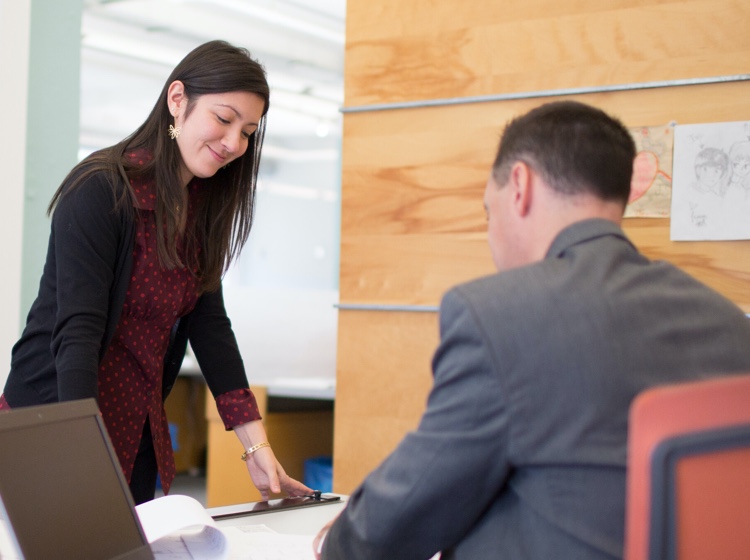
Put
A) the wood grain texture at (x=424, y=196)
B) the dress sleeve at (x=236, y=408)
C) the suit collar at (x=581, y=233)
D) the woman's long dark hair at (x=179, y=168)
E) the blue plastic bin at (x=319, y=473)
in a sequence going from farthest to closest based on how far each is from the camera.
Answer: the blue plastic bin at (x=319, y=473) → the wood grain texture at (x=424, y=196) → the dress sleeve at (x=236, y=408) → the woman's long dark hair at (x=179, y=168) → the suit collar at (x=581, y=233)

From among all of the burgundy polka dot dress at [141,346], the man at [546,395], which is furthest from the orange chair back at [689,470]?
the burgundy polka dot dress at [141,346]

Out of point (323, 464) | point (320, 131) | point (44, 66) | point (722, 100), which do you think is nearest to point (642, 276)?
point (722, 100)

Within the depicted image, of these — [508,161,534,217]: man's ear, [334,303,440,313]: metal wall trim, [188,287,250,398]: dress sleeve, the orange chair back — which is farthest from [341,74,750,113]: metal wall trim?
the orange chair back

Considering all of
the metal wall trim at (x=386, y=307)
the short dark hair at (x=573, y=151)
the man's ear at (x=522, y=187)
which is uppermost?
the short dark hair at (x=573, y=151)

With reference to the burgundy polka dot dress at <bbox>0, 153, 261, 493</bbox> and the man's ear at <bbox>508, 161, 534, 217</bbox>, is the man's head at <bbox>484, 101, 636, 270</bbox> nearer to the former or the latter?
the man's ear at <bbox>508, 161, 534, 217</bbox>

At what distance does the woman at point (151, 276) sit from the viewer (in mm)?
1517

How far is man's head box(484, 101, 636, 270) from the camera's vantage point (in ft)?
3.30

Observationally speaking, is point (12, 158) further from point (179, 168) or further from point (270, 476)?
point (270, 476)

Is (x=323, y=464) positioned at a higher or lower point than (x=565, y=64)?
lower

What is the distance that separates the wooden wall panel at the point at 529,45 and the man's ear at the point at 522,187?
1312 millimetres

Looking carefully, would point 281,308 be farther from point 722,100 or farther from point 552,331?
point 552,331

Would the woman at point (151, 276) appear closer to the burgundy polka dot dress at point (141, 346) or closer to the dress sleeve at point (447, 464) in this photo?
the burgundy polka dot dress at point (141, 346)

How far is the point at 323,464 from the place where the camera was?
13.6 ft

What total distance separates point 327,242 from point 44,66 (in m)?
7.76
